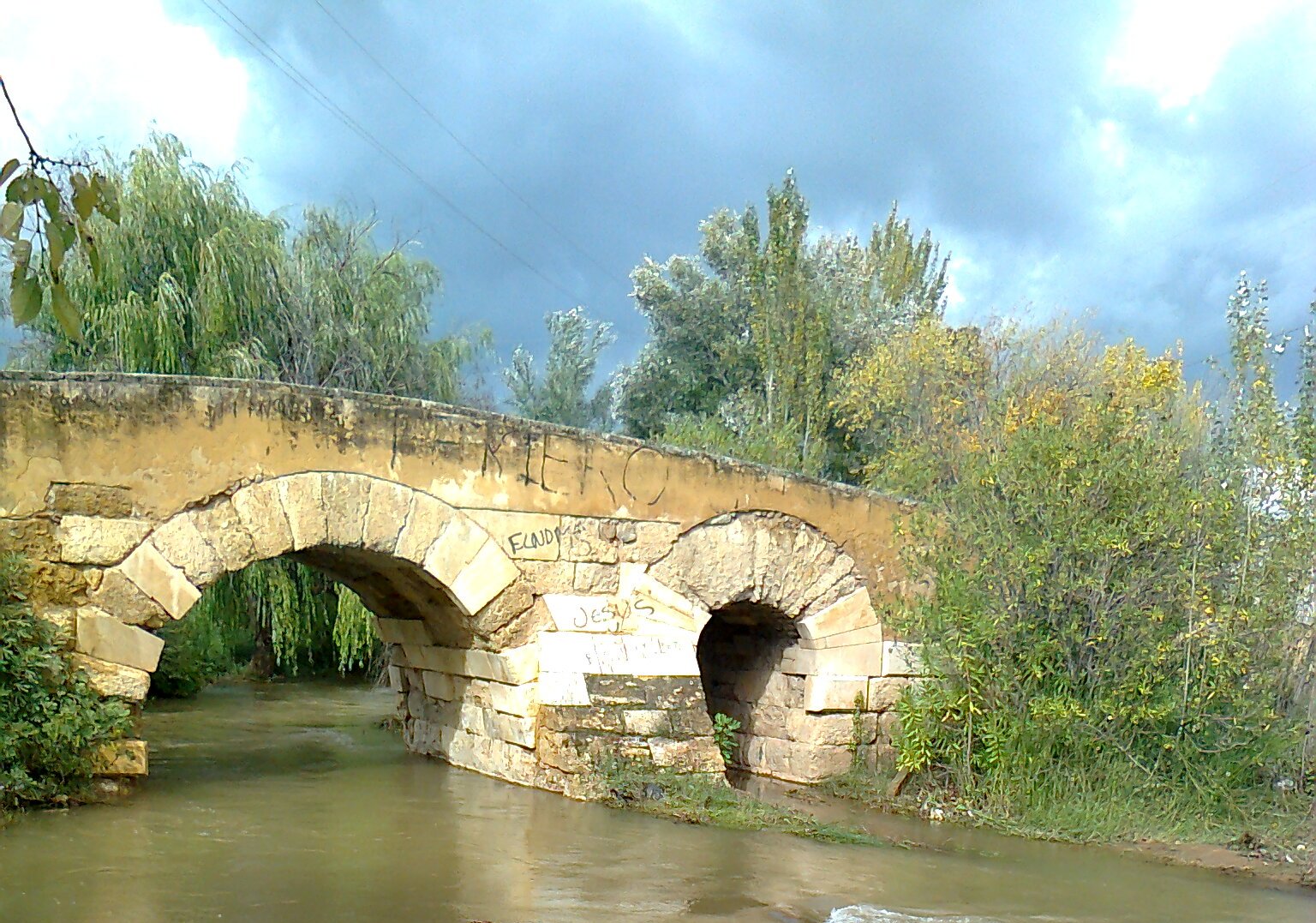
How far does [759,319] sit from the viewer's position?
56.3 ft

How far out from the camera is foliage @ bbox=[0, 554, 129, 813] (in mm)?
5969

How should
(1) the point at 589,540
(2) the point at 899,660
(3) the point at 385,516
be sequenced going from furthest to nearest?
(2) the point at 899,660 → (1) the point at 589,540 → (3) the point at 385,516

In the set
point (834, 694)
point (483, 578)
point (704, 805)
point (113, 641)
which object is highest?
point (483, 578)

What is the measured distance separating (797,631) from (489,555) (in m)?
2.49

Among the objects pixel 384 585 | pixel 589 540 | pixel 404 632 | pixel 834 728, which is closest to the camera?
pixel 589 540

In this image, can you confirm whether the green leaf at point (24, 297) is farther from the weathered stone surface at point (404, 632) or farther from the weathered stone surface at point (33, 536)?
the weathered stone surface at point (404, 632)

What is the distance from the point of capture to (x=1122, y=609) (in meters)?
7.38

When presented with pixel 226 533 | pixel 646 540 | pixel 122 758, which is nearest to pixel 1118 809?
pixel 646 540

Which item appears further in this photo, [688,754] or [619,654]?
[619,654]

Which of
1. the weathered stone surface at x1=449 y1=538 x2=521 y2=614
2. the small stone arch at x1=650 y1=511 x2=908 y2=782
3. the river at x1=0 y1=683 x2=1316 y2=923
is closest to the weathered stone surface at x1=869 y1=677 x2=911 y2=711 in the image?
the small stone arch at x1=650 y1=511 x2=908 y2=782

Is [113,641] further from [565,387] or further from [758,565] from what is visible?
[565,387]

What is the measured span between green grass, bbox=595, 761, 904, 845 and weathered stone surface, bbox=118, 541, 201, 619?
2.48 m

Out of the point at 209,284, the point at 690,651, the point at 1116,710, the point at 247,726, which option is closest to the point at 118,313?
the point at 209,284

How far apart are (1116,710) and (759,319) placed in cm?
1057
